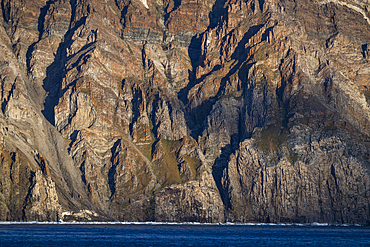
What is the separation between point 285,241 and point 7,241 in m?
98.1

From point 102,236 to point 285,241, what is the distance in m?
69.7

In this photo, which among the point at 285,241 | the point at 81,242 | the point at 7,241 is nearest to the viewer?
the point at 7,241

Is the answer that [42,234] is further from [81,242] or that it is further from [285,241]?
[285,241]

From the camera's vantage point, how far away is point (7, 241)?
160 metres

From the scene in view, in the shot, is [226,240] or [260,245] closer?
[260,245]

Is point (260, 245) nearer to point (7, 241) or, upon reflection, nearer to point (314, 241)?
point (314, 241)

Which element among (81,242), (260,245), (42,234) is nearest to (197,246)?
(260,245)

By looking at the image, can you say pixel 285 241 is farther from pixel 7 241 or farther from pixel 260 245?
pixel 7 241

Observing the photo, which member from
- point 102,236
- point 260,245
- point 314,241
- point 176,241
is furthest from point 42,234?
point 314,241

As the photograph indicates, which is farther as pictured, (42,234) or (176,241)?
(42,234)

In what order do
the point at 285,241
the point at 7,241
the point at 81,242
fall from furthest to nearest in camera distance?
1. the point at 285,241
2. the point at 81,242
3. the point at 7,241

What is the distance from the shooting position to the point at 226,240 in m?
189

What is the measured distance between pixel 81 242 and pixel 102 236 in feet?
81.8

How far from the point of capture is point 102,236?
19462 centimetres
